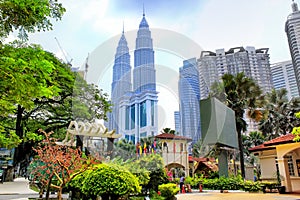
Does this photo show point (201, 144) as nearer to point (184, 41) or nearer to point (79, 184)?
point (184, 41)

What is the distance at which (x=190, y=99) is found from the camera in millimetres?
5227

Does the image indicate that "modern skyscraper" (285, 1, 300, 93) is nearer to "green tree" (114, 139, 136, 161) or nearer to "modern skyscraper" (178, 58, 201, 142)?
"modern skyscraper" (178, 58, 201, 142)

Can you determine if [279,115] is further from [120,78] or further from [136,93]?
[120,78]

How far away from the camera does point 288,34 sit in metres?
51.1

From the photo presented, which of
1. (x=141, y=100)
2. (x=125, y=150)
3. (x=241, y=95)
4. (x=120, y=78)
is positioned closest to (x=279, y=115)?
(x=241, y=95)

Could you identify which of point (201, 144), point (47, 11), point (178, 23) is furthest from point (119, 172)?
point (47, 11)

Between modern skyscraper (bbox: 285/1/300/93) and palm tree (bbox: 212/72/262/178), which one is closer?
palm tree (bbox: 212/72/262/178)

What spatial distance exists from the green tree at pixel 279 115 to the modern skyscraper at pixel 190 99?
20.7 meters

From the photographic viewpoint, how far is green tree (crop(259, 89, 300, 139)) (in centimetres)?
2472

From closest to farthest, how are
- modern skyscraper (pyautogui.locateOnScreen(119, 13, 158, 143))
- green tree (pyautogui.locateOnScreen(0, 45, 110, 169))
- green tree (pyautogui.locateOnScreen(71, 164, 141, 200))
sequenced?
1. modern skyscraper (pyautogui.locateOnScreen(119, 13, 158, 143))
2. green tree (pyautogui.locateOnScreen(71, 164, 141, 200))
3. green tree (pyautogui.locateOnScreen(0, 45, 110, 169))

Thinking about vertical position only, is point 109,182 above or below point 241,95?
below

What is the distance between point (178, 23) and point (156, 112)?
2175 millimetres

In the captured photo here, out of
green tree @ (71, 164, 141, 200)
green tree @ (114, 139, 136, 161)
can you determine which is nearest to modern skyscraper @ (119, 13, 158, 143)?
green tree @ (114, 139, 136, 161)

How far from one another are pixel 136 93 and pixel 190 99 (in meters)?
1.16
